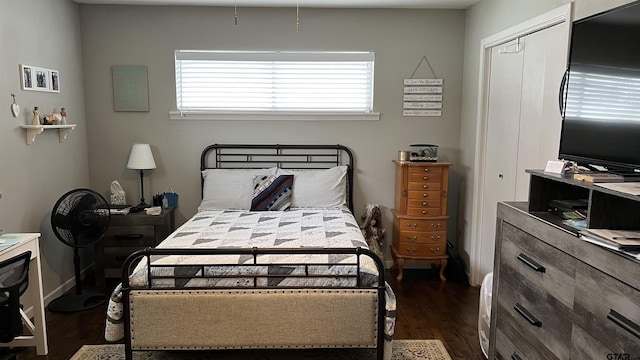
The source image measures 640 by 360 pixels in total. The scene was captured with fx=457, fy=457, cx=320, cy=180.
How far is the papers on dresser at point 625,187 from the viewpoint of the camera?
4.96 ft

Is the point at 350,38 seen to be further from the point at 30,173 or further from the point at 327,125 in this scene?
the point at 30,173

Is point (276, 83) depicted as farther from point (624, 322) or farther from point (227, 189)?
point (624, 322)

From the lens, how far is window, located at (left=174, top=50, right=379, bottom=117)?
4.29 metres

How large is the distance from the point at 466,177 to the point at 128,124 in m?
3.20

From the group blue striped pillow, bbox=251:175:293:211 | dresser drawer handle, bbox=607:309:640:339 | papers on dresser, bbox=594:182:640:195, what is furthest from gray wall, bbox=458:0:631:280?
dresser drawer handle, bbox=607:309:640:339

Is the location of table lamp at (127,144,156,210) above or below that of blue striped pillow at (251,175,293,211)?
above

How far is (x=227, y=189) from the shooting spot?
411cm

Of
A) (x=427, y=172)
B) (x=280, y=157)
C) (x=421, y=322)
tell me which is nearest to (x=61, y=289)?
(x=280, y=157)

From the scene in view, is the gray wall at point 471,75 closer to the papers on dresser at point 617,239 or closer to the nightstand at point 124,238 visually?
the papers on dresser at point 617,239

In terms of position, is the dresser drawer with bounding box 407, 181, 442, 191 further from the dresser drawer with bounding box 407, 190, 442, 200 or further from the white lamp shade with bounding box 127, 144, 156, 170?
the white lamp shade with bounding box 127, 144, 156, 170

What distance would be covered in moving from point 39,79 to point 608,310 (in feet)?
12.6

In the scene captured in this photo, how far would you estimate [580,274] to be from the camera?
1.67 meters

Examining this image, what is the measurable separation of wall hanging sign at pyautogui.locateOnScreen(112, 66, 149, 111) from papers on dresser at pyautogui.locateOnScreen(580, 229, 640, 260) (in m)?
3.80

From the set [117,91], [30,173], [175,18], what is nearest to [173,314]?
[30,173]
